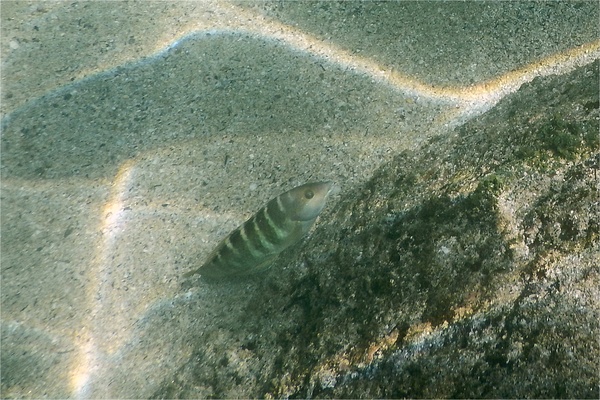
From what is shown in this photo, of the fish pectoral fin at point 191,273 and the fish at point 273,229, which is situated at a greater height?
the fish at point 273,229

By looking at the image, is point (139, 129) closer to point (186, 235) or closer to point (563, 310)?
point (186, 235)

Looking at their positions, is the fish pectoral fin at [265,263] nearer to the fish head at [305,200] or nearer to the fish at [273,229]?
the fish at [273,229]

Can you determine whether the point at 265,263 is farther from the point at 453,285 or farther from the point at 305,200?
the point at 453,285

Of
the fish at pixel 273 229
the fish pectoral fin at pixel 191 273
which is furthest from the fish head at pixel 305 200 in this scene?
the fish pectoral fin at pixel 191 273

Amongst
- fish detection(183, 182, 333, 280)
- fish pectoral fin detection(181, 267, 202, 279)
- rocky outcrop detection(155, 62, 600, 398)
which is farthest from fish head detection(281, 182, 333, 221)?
fish pectoral fin detection(181, 267, 202, 279)

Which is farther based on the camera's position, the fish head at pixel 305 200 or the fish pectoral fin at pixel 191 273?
the fish pectoral fin at pixel 191 273

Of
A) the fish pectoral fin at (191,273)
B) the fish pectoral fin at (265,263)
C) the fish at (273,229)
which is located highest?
the fish at (273,229)

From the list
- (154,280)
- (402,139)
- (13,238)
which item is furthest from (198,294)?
(402,139)
